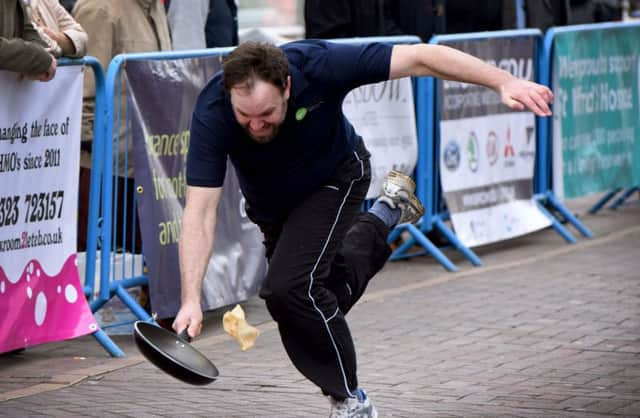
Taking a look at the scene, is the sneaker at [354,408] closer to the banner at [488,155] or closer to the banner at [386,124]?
the banner at [386,124]

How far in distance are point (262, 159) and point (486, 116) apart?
5127 millimetres

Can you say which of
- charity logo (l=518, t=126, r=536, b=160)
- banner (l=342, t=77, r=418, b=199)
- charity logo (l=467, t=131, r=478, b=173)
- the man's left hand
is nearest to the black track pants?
the man's left hand

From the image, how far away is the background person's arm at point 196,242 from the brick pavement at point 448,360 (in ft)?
3.72

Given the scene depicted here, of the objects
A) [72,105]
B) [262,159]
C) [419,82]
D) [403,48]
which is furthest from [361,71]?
[419,82]

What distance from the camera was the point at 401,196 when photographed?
657 cm

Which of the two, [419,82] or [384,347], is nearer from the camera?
[384,347]

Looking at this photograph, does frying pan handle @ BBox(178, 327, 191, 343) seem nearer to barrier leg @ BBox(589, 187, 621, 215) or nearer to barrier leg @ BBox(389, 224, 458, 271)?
barrier leg @ BBox(389, 224, 458, 271)

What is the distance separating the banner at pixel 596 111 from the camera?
10938 millimetres

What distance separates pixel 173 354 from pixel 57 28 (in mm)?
3096

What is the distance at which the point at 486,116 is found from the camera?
10.2m

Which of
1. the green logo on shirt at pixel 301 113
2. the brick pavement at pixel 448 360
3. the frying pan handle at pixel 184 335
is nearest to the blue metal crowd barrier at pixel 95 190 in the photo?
the brick pavement at pixel 448 360

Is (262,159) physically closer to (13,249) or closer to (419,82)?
(13,249)

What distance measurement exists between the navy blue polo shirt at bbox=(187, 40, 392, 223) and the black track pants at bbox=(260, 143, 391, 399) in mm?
94

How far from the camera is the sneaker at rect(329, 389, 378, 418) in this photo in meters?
5.47
